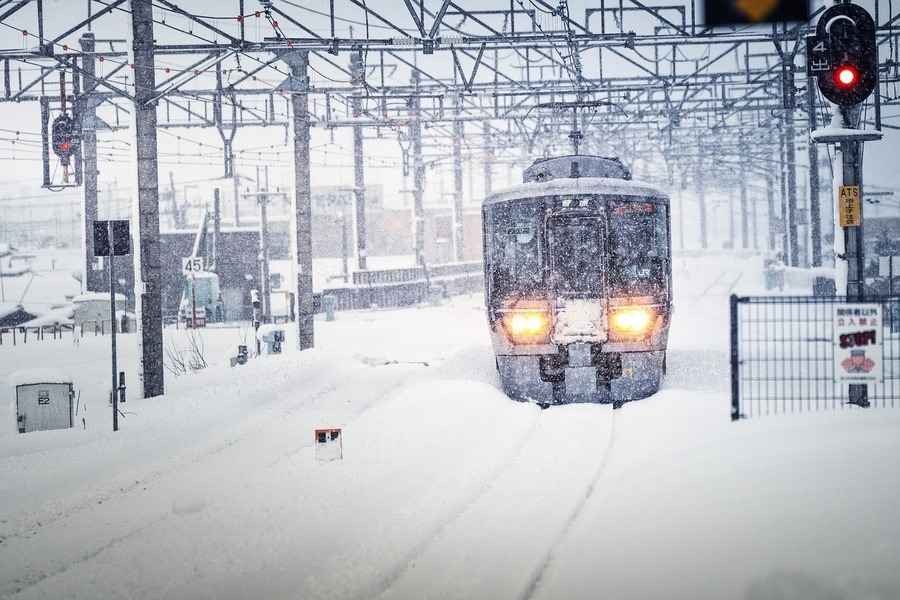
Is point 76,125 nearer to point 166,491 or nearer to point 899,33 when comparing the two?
point 166,491

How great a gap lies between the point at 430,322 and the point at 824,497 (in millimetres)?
21016

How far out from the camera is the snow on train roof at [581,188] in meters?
10.9

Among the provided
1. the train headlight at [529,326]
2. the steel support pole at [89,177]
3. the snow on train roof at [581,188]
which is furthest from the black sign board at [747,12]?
the steel support pole at [89,177]

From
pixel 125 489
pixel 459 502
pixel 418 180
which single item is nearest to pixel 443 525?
pixel 459 502

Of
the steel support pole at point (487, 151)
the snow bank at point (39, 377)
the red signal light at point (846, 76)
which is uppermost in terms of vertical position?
the steel support pole at point (487, 151)

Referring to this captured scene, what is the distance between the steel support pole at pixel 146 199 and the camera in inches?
509

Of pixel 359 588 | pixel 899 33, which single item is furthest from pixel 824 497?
pixel 899 33

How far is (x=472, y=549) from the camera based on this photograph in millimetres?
5426

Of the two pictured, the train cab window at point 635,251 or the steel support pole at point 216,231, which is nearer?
the train cab window at point 635,251

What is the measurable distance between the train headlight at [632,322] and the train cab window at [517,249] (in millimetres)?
1126

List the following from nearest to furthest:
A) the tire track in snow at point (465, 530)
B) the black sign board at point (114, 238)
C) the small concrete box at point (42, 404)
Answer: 1. the tire track in snow at point (465, 530)
2. the black sign board at point (114, 238)
3. the small concrete box at point (42, 404)

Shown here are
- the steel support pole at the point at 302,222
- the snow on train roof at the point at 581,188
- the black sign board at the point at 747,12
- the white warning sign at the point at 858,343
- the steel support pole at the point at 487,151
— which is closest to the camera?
the black sign board at the point at 747,12

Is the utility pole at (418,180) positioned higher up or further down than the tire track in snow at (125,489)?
higher up

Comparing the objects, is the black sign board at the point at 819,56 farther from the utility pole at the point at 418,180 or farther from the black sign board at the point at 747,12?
the utility pole at the point at 418,180
